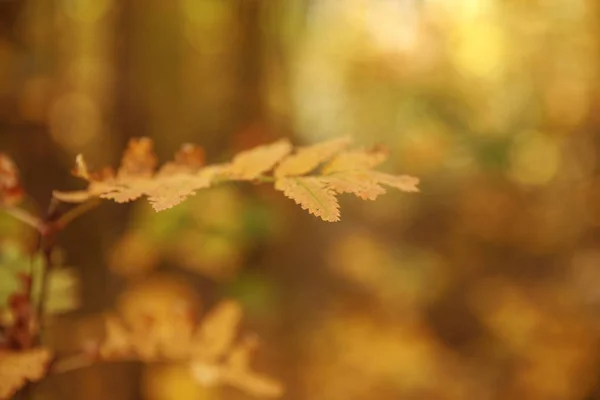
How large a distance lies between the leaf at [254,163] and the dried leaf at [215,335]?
11.0 inches

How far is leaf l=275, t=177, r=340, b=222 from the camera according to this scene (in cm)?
58

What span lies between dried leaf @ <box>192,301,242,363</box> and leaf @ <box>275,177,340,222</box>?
329 mm

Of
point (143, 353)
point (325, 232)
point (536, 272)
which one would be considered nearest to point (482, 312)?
point (536, 272)

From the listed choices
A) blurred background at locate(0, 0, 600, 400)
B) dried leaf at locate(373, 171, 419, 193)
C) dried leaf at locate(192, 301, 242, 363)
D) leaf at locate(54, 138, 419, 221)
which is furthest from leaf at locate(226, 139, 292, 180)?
blurred background at locate(0, 0, 600, 400)

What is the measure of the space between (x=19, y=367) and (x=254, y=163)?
378 millimetres

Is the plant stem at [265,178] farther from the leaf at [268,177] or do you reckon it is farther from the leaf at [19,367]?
the leaf at [19,367]

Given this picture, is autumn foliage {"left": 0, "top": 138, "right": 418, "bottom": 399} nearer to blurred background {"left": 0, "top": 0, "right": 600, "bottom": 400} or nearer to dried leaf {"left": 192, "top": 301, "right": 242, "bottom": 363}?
dried leaf {"left": 192, "top": 301, "right": 242, "bottom": 363}

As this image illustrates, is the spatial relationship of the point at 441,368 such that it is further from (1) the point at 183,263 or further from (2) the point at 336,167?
(2) the point at 336,167

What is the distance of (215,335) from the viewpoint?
3.07 ft

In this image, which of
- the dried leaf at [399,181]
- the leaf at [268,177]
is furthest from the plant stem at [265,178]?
the dried leaf at [399,181]

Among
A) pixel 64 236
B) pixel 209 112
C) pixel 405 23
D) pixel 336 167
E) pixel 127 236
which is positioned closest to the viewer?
pixel 336 167

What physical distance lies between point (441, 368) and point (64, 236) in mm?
2129

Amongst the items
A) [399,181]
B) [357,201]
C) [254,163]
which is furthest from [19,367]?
[357,201]

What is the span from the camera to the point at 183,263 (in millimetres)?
2998
